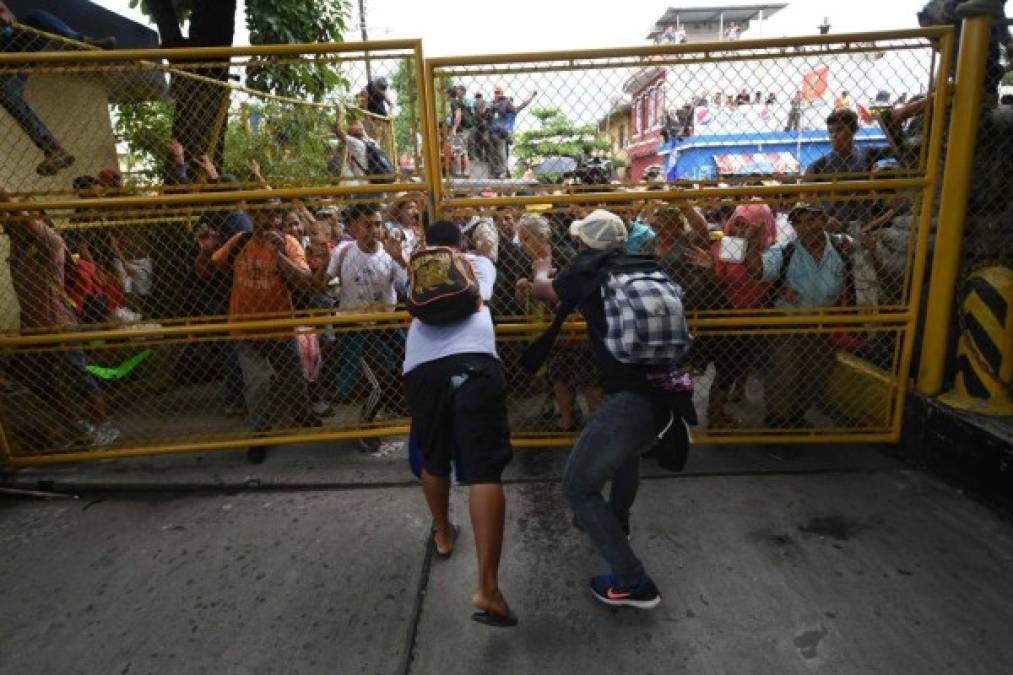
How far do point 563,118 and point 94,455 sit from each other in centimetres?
367

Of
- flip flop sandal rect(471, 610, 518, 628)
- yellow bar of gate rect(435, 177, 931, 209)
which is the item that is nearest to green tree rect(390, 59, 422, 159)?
yellow bar of gate rect(435, 177, 931, 209)

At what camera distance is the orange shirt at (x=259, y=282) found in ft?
12.7

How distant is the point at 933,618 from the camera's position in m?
2.38

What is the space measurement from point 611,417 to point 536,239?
1.44 meters

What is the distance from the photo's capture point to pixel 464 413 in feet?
7.95

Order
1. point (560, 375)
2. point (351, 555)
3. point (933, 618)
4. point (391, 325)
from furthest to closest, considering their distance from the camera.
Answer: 1. point (560, 375)
2. point (391, 325)
3. point (351, 555)
4. point (933, 618)

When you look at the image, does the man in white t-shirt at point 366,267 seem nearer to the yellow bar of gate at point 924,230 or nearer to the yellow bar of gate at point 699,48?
the yellow bar of gate at point 699,48

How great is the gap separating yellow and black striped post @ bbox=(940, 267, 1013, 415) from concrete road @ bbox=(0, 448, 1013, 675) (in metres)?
0.56

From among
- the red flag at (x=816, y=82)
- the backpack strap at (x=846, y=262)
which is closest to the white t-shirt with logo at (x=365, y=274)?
the red flag at (x=816, y=82)

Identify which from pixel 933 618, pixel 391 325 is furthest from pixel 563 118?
pixel 933 618

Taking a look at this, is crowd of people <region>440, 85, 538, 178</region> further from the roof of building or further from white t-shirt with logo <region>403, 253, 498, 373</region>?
the roof of building

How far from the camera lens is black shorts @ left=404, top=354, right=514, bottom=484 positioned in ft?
7.94

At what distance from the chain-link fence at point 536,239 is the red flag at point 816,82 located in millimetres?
13

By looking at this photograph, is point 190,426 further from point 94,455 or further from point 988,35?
point 988,35
